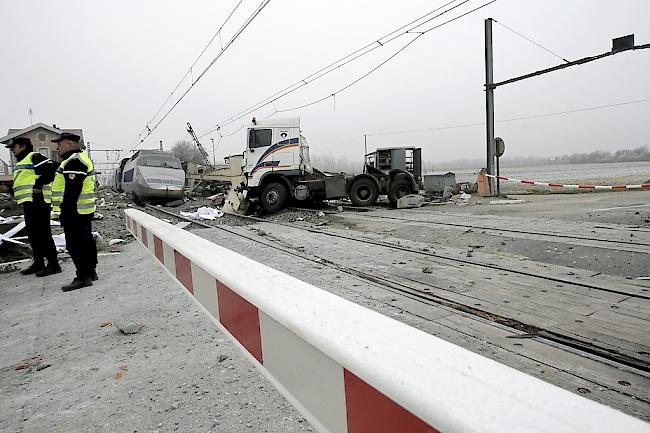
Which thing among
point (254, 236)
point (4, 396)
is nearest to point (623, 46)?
point (254, 236)


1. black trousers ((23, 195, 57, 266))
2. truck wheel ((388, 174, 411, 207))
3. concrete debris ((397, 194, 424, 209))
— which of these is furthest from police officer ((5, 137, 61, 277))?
truck wheel ((388, 174, 411, 207))

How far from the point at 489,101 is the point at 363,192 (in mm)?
5987

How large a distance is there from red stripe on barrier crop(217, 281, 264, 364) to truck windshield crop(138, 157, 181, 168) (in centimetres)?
1898

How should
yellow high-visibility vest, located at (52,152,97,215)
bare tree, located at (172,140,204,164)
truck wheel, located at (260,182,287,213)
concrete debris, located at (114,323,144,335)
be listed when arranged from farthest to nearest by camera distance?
A: bare tree, located at (172,140,204,164) < truck wheel, located at (260,182,287,213) < yellow high-visibility vest, located at (52,152,97,215) < concrete debris, located at (114,323,144,335)

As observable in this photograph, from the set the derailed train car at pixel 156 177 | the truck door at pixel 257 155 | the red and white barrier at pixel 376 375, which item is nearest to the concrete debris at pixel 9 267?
the red and white barrier at pixel 376 375

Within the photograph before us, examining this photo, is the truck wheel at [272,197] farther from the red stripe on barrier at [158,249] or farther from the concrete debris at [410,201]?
the red stripe on barrier at [158,249]

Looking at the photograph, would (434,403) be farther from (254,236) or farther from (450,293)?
(254,236)

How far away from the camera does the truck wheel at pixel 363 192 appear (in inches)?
606

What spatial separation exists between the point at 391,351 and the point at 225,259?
1.24 m

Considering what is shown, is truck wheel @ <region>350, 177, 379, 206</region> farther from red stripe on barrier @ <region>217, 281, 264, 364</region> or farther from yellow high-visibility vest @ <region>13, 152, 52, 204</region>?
red stripe on barrier @ <region>217, 281, 264, 364</region>

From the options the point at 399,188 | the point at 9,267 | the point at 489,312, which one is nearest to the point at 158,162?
the point at 399,188

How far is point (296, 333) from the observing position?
1.04 meters

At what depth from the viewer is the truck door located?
1406cm

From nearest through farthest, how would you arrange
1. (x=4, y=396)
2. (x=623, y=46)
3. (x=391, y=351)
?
(x=391, y=351)
(x=4, y=396)
(x=623, y=46)
